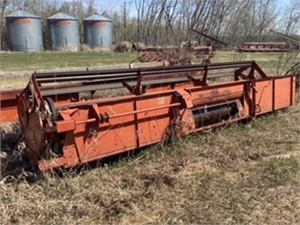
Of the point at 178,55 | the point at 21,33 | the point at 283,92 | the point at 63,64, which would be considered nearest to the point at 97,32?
the point at 21,33

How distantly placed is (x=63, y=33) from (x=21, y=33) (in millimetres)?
3605

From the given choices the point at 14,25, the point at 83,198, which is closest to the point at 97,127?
the point at 83,198

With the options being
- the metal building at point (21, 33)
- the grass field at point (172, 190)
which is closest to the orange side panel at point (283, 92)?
the grass field at point (172, 190)

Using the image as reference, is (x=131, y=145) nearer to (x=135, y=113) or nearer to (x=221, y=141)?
(x=135, y=113)

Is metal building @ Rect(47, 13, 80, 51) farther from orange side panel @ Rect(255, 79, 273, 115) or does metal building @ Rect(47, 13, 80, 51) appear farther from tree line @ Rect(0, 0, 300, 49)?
orange side panel @ Rect(255, 79, 273, 115)

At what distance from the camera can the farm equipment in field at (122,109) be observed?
11.5ft

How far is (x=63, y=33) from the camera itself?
112 feet

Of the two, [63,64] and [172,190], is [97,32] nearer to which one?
[63,64]

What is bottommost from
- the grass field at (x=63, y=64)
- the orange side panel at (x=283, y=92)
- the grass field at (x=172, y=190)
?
the grass field at (x=63, y=64)

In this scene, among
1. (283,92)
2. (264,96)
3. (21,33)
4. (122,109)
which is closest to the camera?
(122,109)

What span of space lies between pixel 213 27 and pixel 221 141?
26.9 m

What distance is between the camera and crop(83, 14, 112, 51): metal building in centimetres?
3503

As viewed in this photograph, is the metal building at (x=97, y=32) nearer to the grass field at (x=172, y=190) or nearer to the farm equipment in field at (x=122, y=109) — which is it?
the farm equipment in field at (x=122, y=109)

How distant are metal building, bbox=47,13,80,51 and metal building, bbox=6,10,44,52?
69.9 inches
